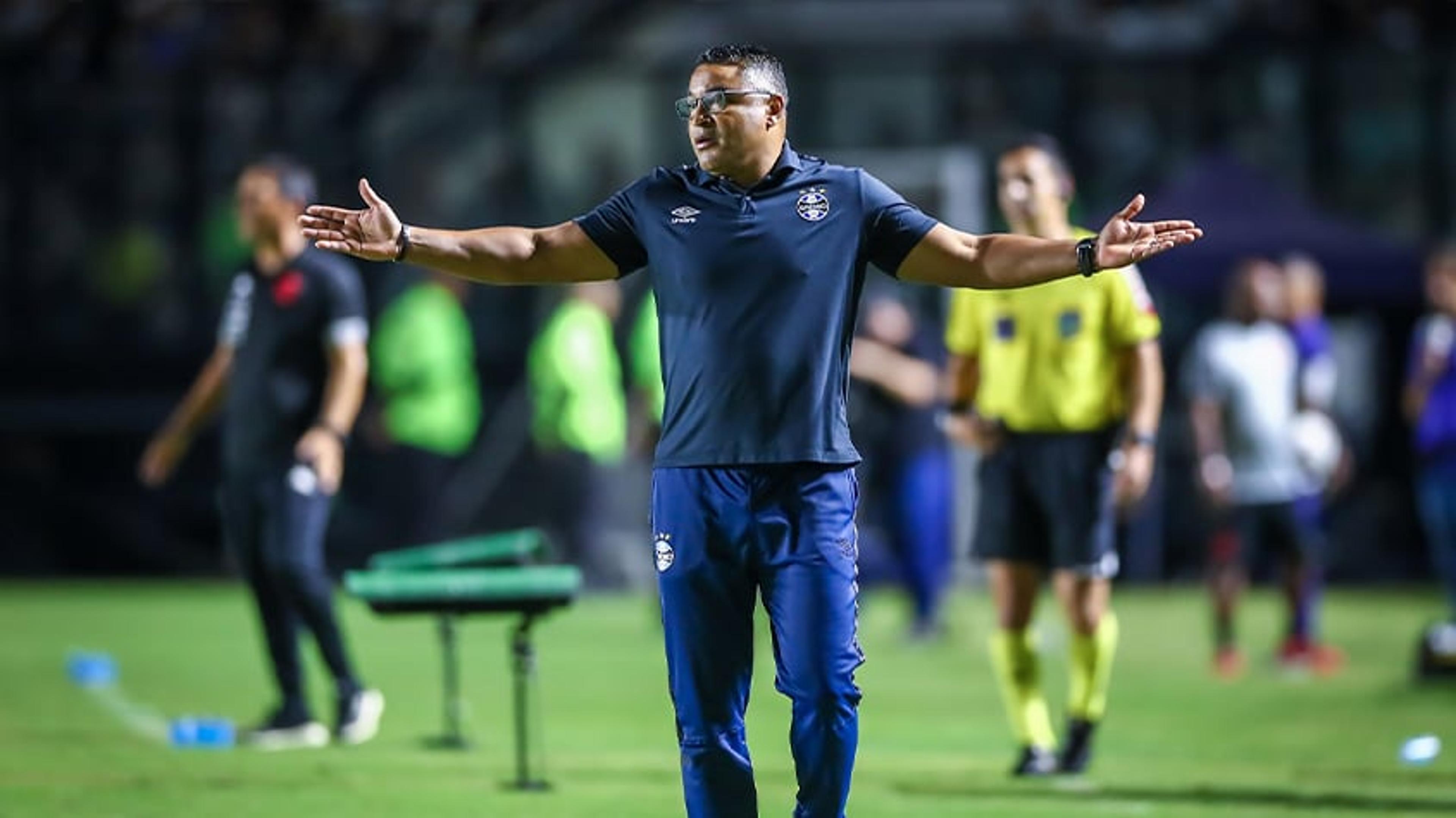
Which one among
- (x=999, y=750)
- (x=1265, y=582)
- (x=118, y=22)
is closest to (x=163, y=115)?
(x=118, y=22)

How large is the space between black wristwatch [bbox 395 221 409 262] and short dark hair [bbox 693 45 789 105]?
0.89 metres

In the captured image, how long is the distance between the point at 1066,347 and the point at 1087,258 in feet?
11.6

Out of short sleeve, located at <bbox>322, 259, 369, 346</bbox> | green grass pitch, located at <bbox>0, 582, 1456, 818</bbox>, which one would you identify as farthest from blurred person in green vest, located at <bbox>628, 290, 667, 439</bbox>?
short sleeve, located at <bbox>322, 259, 369, 346</bbox>

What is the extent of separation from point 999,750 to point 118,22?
1511 cm

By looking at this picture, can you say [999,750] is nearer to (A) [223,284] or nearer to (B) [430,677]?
(B) [430,677]

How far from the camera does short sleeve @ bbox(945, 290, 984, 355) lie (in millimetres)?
11648

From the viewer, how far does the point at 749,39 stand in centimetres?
2534

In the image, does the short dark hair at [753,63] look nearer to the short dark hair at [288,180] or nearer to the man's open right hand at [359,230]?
the man's open right hand at [359,230]

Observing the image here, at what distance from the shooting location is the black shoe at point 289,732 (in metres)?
12.4

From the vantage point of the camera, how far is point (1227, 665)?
1662 cm

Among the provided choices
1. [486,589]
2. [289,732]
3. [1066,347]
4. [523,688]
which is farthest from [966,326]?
[289,732]

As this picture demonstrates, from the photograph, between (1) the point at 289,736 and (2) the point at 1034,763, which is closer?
(2) the point at 1034,763

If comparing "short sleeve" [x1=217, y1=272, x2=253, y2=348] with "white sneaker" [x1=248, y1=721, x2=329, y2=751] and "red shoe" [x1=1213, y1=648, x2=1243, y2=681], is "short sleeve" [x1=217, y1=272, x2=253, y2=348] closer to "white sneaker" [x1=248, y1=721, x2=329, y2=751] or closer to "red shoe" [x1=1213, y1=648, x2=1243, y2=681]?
"white sneaker" [x1=248, y1=721, x2=329, y2=751]

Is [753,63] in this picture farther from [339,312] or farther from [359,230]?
[339,312]
